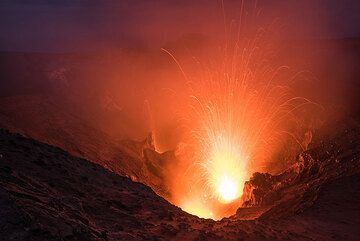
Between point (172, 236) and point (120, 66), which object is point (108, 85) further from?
point (172, 236)

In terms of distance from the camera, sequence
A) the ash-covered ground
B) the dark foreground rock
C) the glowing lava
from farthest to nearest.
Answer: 1. the glowing lava
2. the ash-covered ground
3. the dark foreground rock

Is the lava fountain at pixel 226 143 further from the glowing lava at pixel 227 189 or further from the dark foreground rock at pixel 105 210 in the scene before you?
the dark foreground rock at pixel 105 210

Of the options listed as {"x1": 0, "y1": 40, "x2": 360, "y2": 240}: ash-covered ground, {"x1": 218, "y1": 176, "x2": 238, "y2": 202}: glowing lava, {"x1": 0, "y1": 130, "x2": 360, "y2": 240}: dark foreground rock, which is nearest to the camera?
{"x1": 0, "y1": 130, "x2": 360, "y2": 240}: dark foreground rock

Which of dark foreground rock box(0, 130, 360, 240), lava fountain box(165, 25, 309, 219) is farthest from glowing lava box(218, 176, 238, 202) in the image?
dark foreground rock box(0, 130, 360, 240)

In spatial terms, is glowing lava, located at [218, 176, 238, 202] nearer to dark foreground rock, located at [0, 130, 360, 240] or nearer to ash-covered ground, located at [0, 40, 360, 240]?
ash-covered ground, located at [0, 40, 360, 240]

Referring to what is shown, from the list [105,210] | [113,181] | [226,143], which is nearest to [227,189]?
[226,143]

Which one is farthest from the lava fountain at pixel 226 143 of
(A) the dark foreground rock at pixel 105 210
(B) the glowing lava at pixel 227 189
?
(A) the dark foreground rock at pixel 105 210

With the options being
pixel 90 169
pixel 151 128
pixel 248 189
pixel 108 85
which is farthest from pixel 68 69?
pixel 90 169

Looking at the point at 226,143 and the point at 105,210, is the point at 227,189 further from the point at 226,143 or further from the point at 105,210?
the point at 105,210

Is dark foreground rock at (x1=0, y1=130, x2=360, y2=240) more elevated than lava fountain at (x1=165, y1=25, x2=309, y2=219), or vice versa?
lava fountain at (x1=165, y1=25, x2=309, y2=219)
